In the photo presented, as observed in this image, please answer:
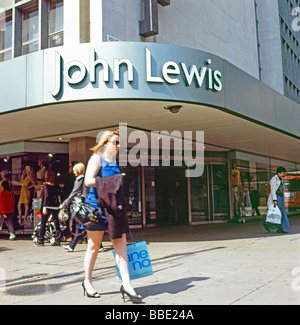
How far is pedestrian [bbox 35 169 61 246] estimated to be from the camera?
9.12 m

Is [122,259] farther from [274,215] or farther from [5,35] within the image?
[5,35]

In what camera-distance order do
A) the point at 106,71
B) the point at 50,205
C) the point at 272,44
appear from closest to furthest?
the point at 106,71
the point at 50,205
the point at 272,44

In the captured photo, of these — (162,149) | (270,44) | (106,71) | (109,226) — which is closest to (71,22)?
(106,71)

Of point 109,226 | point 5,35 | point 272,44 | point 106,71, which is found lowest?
point 109,226

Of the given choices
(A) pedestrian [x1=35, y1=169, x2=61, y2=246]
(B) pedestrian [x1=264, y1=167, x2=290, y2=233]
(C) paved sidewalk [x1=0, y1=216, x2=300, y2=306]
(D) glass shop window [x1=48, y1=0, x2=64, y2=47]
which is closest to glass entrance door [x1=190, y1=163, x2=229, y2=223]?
(B) pedestrian [x1=264, y1=167, x2=290, y2=233]

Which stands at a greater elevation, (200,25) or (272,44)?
(272,44)

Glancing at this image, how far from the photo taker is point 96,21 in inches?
368

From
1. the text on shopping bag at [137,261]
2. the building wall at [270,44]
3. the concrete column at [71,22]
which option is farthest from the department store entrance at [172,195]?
the text on shopping bag at [137,261]

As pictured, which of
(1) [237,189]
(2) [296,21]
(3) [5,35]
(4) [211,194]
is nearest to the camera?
(3) [5,35]

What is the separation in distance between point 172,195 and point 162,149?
2.30 m

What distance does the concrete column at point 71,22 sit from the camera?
9.58 meters
